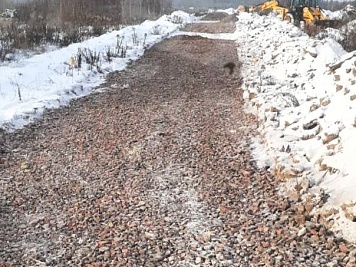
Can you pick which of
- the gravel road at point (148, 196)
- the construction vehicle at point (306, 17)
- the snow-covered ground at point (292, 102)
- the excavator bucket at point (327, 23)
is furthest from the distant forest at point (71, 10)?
the gravel road at point (148, 196)

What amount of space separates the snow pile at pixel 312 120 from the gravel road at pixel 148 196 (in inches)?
9.6

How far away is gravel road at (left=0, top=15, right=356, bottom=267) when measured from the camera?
11.4 feet

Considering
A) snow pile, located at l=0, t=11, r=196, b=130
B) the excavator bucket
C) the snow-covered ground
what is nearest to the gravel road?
the snow-covered ground

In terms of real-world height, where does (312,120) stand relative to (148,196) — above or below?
above

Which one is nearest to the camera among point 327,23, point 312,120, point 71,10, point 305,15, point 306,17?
point 312,120

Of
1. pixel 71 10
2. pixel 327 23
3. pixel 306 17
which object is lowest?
pixel 327 23

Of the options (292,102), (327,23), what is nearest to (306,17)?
(327,23)

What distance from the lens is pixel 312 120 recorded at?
561 centimetres

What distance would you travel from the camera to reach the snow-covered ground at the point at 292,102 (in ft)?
14.2

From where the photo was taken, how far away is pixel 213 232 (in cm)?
373

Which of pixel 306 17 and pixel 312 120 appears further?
pixel 306 17

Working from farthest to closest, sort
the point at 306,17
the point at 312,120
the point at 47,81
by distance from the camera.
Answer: the point at 306,17 < the point at 47,81 < the point at 312,120

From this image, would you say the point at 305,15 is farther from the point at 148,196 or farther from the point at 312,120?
the point at 148,196

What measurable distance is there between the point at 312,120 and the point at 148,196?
2.44 meters
